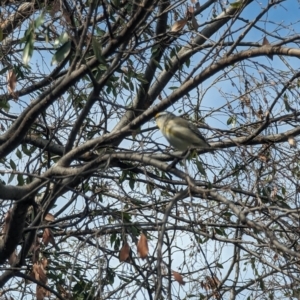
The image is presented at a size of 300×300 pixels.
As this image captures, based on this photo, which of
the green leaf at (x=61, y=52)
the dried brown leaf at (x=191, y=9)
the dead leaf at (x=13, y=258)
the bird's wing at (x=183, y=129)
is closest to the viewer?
the green leaf at (x=61, y=52)

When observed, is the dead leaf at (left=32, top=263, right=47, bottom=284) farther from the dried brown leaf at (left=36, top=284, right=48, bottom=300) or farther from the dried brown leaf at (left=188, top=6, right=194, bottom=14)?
the dried brown leaf at (left=188, top=6, right=194, bottom=14)

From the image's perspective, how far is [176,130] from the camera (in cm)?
510

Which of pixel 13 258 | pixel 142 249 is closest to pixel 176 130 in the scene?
pixel 13 258

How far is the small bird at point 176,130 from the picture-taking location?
4.95m

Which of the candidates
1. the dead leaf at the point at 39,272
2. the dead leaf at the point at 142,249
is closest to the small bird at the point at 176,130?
the dead leaf at the point at 39,272

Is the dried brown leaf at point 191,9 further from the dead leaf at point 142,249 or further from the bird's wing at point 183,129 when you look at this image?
the dead leaf at point 142,249

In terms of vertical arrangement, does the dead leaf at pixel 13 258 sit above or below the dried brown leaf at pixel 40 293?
above

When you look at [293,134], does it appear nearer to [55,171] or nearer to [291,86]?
[291,86]

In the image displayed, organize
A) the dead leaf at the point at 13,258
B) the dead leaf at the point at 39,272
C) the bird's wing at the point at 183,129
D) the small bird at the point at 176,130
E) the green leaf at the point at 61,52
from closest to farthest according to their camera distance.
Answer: the green leaf at the point at 61,52
the dead leaf at the point at 39,272
the dead leaf at the point at 13,258
the bird's wing at the point at 183,129
the small bird at the point at 176,130

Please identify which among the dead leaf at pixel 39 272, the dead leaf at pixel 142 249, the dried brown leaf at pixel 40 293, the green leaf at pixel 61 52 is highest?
the green leaf at pixel 61 52

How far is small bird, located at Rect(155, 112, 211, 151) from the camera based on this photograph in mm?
4953

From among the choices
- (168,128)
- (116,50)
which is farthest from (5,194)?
(168,128)

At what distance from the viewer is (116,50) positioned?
3.60 meters

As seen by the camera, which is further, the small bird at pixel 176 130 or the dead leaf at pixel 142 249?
the small bird at pixel 176 130
